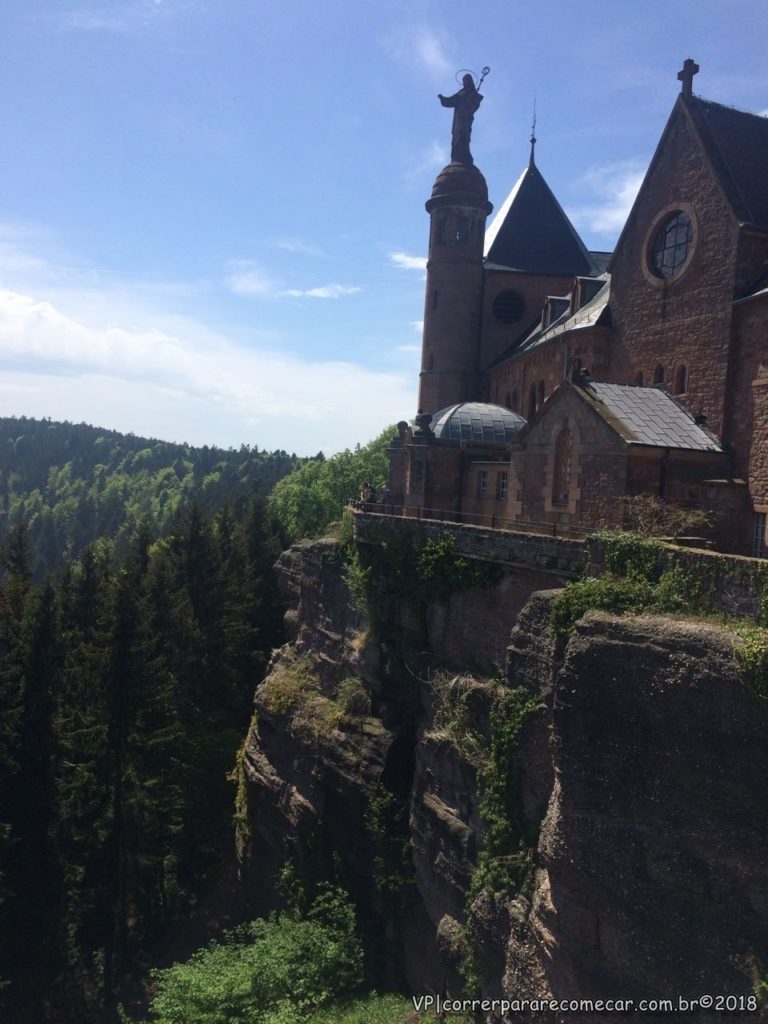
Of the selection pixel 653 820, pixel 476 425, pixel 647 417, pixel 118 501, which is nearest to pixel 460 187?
pixel 476 425

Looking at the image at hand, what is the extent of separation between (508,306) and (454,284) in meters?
3.06

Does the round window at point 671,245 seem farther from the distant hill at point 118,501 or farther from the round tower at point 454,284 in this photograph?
the distant hill at point 118,501

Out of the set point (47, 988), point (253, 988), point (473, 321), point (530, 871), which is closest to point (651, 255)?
point (473, 321)

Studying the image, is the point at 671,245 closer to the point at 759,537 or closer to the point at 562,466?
the point at 562,466

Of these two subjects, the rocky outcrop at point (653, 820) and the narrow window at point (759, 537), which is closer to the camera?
the rocky outcrop at point (653, 820)

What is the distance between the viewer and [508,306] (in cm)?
3909

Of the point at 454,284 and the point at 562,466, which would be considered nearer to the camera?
the point at 562,466

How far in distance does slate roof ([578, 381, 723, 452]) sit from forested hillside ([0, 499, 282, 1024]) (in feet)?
50.2

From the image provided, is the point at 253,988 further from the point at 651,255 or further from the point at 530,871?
the point at 651,255

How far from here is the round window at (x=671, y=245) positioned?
22.7m

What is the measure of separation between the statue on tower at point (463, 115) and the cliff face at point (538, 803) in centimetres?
2616

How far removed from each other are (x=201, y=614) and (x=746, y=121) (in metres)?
29.8

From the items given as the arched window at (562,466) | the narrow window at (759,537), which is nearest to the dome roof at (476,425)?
the arched window at (562,466)

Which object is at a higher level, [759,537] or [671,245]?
[671,245]
